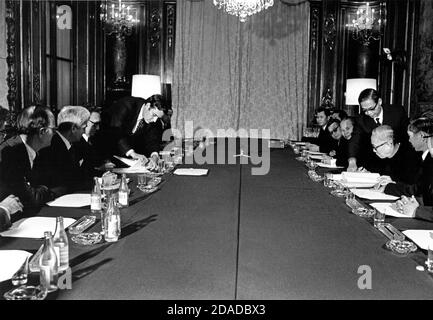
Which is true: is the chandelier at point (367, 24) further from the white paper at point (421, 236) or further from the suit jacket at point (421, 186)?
the white paper at point (421, 236)

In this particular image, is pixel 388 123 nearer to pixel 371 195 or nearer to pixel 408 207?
pixel 371 195

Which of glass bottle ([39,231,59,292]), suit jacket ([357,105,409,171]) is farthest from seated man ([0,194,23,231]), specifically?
suit jacket ([357,105,409,171])

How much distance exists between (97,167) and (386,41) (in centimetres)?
537

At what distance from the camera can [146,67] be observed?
7754mm

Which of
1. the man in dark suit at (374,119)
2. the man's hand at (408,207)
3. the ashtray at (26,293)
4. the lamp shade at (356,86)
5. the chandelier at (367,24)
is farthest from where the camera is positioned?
the chandelier at (367,24)

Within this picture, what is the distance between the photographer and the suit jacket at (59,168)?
2.99m

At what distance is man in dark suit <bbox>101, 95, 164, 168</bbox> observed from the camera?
4508 millimetres

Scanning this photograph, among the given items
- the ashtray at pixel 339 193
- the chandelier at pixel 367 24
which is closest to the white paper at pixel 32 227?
the ashtray at pixel 339 193

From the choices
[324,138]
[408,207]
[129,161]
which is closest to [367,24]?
[324,138]

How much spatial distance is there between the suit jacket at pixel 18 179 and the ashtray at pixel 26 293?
1.18 metres

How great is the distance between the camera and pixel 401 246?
1705mm

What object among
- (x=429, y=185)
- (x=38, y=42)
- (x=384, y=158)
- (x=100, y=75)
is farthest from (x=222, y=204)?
(x=100, y=75)

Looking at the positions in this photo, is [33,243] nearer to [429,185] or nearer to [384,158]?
[429,185]

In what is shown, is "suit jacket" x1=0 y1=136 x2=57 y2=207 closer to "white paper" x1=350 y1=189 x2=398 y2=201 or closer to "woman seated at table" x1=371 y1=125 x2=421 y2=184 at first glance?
"white paper" x1=350 y1=189 x2=398 y2=201
